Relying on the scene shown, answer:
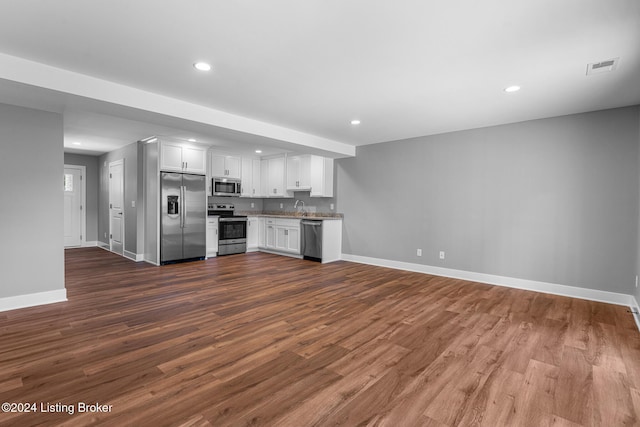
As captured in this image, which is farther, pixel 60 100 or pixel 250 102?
pixel 250 102

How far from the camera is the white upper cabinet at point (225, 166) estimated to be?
24.3 ft

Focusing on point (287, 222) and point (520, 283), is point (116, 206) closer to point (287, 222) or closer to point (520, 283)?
point (287, 222)

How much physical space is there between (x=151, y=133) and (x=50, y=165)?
84.0 inches

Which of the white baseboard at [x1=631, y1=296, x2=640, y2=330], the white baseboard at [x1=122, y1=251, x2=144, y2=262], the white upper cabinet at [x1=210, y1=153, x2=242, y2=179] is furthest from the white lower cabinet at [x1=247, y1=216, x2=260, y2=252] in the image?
the white baseboard at [x1=631, y1=296, x2=640, y2=330]

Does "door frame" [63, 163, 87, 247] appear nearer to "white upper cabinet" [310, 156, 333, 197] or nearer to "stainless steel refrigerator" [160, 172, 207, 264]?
"stainless steel refrigerator" [160, 172, 207, 264]

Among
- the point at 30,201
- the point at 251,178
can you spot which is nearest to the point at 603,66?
the point at 30,201

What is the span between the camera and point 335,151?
20.2ft

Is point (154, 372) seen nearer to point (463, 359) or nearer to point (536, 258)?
point (463, 359)

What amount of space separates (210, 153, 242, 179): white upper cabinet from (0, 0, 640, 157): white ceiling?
3.10 meters

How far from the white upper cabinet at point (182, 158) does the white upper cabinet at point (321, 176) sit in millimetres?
2372

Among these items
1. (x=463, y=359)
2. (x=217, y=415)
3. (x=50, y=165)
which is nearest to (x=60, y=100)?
(x=50, y=165)

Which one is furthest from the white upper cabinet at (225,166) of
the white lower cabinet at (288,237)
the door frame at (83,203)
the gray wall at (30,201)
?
the door frame at (83,203)

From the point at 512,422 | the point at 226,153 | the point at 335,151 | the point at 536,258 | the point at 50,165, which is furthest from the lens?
the point at 226,153

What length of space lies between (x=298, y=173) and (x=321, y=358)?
17.8ft
